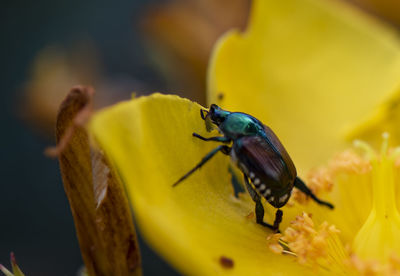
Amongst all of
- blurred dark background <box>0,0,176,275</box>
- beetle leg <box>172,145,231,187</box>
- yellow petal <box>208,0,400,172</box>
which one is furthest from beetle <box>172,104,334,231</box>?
blurred dark background <box>0,0,176,275</box>

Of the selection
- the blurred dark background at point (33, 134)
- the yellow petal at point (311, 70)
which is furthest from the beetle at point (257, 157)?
the blurred dark background at point (33, 134)

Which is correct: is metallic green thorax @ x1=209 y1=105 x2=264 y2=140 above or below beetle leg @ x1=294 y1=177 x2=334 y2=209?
above

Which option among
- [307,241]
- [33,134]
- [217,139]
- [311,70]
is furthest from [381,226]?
[33,134]

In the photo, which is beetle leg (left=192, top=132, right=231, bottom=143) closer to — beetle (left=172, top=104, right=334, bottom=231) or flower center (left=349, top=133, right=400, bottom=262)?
beetle (left=172, top=104, right=334, bottom=231)

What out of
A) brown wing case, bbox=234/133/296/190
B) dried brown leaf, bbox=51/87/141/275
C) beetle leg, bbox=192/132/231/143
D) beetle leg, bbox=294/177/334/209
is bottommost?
dried brown leaf, bbox=51/87/141/275

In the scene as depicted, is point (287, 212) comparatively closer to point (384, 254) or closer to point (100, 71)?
point (384, 254)

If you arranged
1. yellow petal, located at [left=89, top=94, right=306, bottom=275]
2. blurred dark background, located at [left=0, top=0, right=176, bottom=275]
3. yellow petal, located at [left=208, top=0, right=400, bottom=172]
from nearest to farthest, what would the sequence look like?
yellow petal, located at [left=89, top=94, right=306, bottom=275] → yellow petal, located at [left=208, top=0, right=400, bottom=172] → blurred dark background, located at [left=0, top=0, right=176, bottom=275]

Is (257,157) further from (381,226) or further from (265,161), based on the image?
(381,226)
